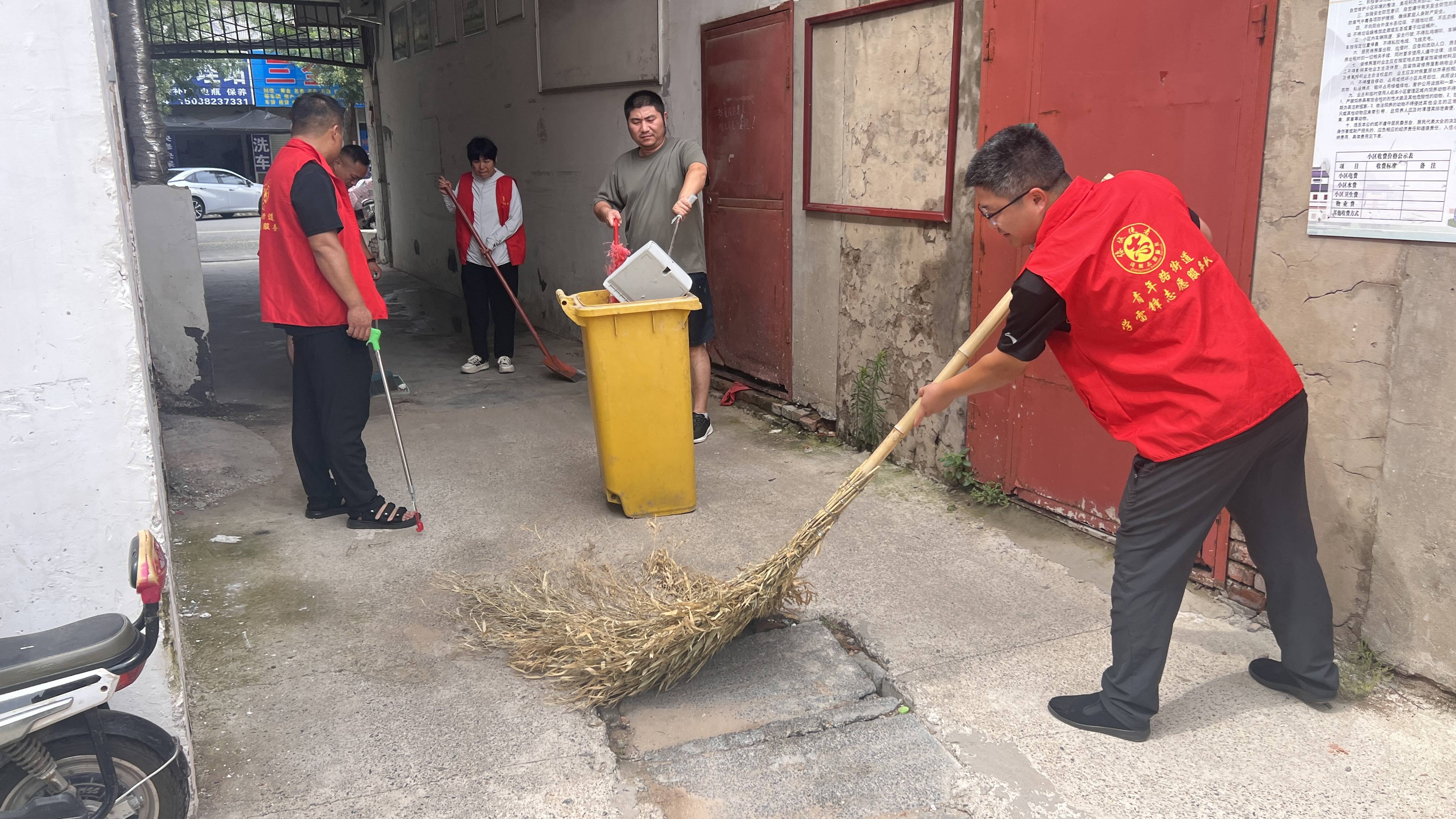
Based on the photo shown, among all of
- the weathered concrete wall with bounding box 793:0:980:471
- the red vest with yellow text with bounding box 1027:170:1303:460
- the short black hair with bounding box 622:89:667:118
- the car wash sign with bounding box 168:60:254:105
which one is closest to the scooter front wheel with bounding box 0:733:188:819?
the red vest with yellow text with bounding box 1027:170:1303:460

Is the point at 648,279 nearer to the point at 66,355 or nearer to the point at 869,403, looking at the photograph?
the point at 869,403

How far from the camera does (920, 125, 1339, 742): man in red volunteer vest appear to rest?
105 inches

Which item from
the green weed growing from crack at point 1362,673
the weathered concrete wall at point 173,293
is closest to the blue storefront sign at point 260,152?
the weathered concrete wall at point 173,293

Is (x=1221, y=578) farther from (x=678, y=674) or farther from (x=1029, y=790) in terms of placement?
(x=678, y=674)

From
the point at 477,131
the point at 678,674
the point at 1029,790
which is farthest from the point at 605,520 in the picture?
the point at 477,131

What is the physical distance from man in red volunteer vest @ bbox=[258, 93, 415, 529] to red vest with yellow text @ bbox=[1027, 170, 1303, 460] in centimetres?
293

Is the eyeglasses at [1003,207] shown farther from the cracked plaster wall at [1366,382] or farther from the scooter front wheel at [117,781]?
the scooter front wheel at [117,781]

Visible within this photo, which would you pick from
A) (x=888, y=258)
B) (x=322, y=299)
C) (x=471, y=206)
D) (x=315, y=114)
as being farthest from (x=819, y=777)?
Answer: (x=471, y=206)

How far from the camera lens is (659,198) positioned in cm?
582

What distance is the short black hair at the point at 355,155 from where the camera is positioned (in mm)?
6621

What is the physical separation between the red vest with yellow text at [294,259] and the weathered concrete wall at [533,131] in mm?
3098

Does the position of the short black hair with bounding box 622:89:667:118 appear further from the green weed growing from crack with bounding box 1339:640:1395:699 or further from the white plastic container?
the green weed growing from crack with bounding box 1339:640:1395:699

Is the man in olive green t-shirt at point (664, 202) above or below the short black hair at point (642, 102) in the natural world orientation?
below

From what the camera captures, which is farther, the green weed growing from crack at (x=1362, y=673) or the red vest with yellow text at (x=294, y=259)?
the red vest with yellow text at (x=294, y=259)
